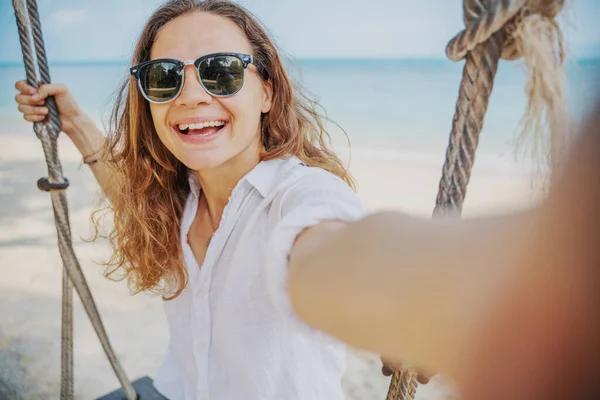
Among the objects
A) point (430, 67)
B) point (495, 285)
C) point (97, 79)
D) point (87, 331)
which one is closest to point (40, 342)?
point (87, 331)

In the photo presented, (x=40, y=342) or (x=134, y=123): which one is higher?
(x=134, y=123)

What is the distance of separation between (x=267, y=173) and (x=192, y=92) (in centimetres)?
28

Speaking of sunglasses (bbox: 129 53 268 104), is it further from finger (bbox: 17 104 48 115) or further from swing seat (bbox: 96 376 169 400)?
swing seat (bbox: 96 376 169 400)

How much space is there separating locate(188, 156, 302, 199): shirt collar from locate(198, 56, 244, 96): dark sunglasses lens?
21cm

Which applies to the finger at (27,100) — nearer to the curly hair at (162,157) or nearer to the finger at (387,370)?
the curly hair at (162,157)

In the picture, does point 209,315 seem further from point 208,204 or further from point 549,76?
point 549,76

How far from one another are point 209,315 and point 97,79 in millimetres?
21071

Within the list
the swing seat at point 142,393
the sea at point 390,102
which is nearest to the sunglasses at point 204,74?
the swing seat at point 142,393

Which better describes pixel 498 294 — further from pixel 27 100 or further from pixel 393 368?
pixel 27 100

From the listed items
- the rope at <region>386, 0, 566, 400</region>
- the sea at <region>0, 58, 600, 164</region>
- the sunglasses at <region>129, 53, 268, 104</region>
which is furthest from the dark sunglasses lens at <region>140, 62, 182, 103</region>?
the sea at <region>0, 58, 600, 164</region>

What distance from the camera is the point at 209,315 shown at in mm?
1078

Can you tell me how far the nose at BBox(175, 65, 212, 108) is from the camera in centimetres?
109

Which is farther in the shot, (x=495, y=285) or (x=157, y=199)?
(x=157, y=199)

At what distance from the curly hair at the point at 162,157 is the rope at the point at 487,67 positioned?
0.70 metres
